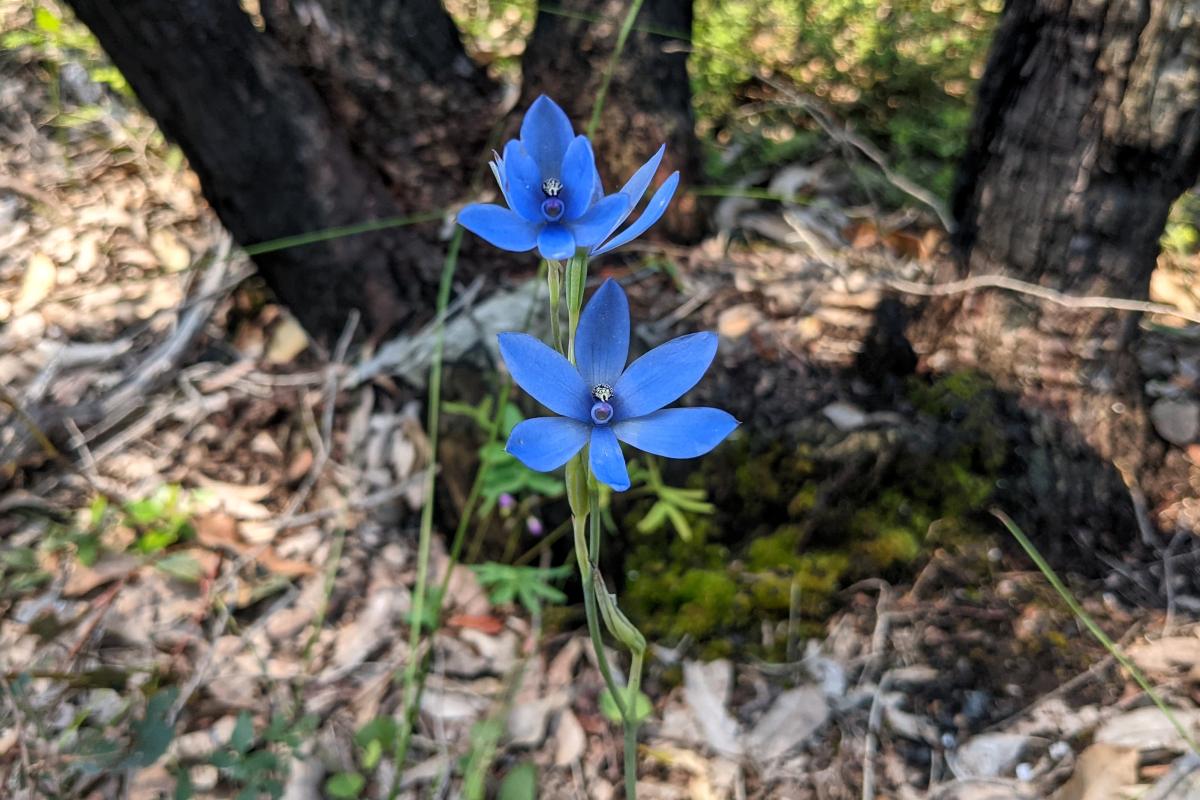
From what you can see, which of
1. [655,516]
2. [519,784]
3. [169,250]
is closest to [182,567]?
[519,784]

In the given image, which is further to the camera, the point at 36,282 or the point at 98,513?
the point at 36,282

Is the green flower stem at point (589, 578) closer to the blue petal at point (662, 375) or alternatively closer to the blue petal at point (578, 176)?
the blue petal at point (662, 375)

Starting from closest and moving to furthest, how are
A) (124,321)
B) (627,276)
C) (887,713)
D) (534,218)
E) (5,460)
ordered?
(534,218) < (887,713) < (5,460) < (627,276) < (124,321)

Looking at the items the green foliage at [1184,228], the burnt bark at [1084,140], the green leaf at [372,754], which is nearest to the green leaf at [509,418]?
the green leaf at [372,754]

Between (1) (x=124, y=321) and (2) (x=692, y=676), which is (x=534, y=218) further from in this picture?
(1) (x=124, y=321)

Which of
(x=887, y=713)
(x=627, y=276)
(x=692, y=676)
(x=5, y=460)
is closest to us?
(x=887, y=713)

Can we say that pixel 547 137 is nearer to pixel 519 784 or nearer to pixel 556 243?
pixel 556 243

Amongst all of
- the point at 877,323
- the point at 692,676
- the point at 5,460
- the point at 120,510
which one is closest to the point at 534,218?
the point at 692,676
